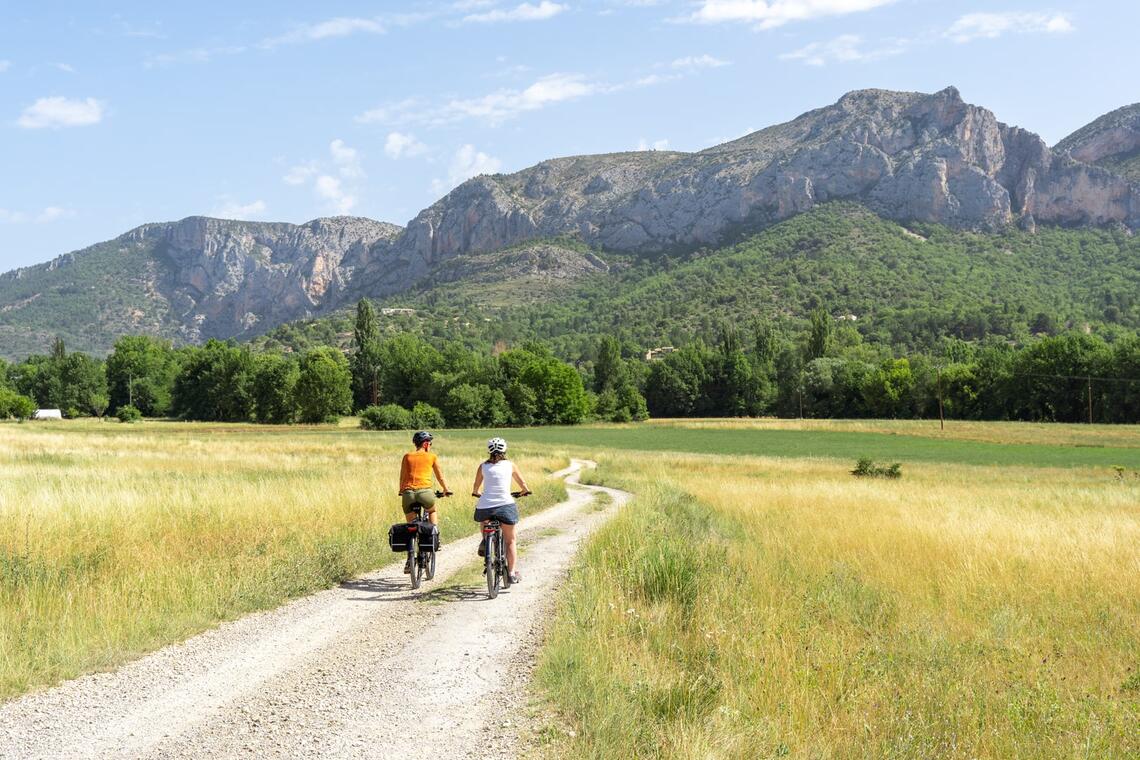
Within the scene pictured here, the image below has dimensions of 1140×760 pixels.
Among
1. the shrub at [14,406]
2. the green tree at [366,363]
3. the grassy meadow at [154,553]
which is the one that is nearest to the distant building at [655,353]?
the green tree at [366,363]

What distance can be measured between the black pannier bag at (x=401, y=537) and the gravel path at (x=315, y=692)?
144 centimetres

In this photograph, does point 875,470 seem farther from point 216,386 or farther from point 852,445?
point 216,386

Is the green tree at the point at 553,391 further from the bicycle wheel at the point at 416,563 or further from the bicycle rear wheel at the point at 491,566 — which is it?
the bicycle rear wheel at the point at 491,566

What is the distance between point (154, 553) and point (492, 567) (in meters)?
5.57

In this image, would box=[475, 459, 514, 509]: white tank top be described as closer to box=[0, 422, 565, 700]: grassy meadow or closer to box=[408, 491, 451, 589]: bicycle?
box=[408, 491, 451, 589]: bicycle

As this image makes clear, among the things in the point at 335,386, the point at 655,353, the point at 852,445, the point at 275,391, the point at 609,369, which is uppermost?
the point at 655,353

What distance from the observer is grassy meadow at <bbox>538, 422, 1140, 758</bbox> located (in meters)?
6.54

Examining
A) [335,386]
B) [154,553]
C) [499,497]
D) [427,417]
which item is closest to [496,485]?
[499,497]

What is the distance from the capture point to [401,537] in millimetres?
11859

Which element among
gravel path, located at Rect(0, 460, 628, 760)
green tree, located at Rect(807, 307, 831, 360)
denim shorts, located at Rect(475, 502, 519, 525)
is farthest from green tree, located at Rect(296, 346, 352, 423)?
gravel path, located at Rect(0, 460, 628, 760)

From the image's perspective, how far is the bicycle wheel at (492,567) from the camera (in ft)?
35.9

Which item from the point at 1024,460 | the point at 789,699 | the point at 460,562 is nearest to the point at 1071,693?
the point at 789,699

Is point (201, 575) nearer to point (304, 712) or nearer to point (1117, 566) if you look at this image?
point (304, 712)

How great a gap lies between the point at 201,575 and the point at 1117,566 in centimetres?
1534
